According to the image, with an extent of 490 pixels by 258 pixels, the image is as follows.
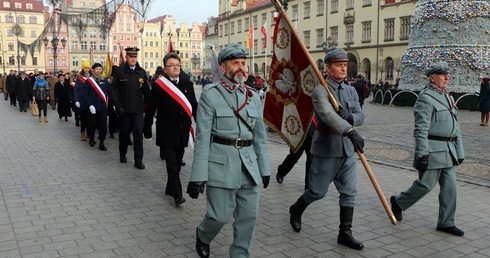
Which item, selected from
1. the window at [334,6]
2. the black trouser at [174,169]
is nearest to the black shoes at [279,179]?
the black trouser at [174,169]

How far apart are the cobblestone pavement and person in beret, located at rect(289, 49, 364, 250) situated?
0.38 metres

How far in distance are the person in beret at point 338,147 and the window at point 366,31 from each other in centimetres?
4739

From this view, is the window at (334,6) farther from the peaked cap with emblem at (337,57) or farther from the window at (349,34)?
the peaked cap with emblem at (337,57)

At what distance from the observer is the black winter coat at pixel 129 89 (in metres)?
8.69

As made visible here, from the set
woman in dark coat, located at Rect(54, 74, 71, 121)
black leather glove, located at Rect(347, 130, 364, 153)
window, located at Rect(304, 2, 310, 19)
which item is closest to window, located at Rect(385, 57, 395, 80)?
window, located at Rect(304, 2, 310, 19)

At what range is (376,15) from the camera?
4912 centimetres

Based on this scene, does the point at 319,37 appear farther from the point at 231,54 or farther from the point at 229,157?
the point at 229,157

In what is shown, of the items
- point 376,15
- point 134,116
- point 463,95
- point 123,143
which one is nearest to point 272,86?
point 134,116

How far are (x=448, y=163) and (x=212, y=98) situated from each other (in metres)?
2.72

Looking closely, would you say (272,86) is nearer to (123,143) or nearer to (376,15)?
(123,143)

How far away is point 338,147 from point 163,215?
2.34 meters

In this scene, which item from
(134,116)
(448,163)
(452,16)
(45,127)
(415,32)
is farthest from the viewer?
(415,32)

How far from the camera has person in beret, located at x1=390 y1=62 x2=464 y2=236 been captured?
5070 mm

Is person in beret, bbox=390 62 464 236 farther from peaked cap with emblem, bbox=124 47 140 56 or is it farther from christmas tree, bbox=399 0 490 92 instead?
christmas tree, bbox=399 0 490 92
